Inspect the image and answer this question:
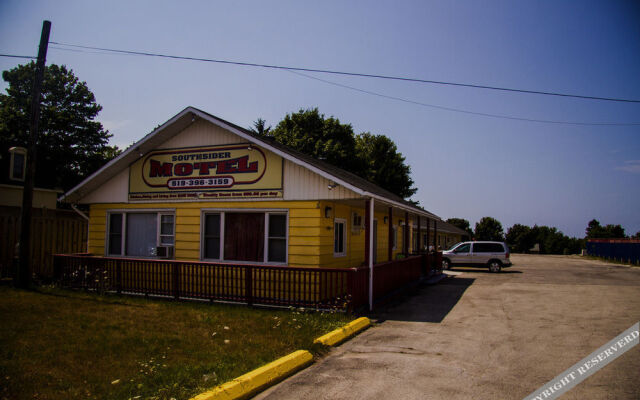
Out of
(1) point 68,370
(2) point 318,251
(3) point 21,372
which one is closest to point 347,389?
(1) point 68,370

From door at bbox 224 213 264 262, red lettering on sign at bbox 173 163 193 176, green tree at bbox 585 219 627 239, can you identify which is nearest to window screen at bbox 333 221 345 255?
door at bbox 224 213 264 262

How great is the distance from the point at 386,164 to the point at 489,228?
55.5m

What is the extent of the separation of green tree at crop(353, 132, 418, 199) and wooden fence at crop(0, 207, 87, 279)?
36559mm

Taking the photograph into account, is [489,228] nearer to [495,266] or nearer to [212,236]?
[495,266]

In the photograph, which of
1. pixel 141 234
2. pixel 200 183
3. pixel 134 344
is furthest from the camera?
pixel 141 234

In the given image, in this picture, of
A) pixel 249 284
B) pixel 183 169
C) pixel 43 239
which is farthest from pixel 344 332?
pixel 43 239

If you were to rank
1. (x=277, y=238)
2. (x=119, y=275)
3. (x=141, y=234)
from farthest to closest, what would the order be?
1. (x=141, y=234)
2. (x=119, y=275)
3. (x=277, y=238)

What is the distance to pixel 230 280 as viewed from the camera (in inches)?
446

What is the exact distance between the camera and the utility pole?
12312 mm

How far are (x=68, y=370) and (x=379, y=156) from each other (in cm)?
4691

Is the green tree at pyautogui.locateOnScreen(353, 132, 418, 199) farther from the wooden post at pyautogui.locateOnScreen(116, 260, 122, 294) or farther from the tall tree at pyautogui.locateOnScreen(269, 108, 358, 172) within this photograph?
the wooden post at pyautogui.locateOnScreen(116, 260, 122, 294)

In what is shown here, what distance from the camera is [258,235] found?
12.3m

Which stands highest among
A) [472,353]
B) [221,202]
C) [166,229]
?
[221,202]

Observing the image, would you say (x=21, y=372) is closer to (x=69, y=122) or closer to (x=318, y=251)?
(x=318, y=251)
